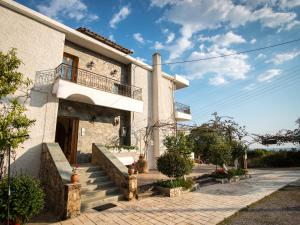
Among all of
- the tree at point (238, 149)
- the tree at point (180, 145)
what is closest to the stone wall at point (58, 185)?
the tree at point (180, 145)

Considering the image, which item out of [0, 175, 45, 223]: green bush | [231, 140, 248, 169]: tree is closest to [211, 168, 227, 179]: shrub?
[231, 140, 248, 169]: tree

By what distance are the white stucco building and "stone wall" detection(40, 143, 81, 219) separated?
953 millimetres

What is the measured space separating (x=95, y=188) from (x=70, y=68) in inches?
290

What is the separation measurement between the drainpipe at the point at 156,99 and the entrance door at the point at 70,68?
662cm

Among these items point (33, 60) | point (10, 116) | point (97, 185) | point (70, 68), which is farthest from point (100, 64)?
point (10, 116)

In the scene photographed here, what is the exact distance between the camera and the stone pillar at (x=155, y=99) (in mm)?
14773

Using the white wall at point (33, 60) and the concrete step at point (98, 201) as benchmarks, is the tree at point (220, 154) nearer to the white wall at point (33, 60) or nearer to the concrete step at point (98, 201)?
the concrete step at point (98, 201)

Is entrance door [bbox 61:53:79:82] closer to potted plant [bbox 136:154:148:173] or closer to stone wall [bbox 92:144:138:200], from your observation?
stone wall [bbox 92:144:138:200]

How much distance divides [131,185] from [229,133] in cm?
1024

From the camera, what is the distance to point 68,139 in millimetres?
11094

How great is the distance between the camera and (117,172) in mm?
7969

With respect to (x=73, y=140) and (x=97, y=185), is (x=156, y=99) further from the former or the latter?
(x=97, y=185)

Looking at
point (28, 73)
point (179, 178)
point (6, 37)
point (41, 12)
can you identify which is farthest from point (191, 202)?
point (41, 12)

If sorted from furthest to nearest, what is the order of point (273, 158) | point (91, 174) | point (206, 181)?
1. point (273, 158)
2. point (206, 181)
3. point (91, 174)
